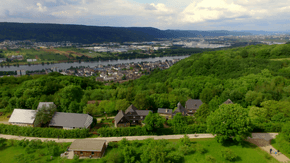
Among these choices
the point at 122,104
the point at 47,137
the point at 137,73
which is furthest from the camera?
the point at 137,73

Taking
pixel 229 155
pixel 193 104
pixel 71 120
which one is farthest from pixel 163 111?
pixel 71 120

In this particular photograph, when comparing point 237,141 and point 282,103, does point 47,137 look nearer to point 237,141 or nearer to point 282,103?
point 237,141

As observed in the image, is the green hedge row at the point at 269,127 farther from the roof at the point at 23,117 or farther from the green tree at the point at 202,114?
the roof at the point at 23,117

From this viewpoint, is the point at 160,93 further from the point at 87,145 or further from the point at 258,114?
the point at 87,145

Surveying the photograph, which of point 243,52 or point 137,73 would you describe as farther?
point 137,73

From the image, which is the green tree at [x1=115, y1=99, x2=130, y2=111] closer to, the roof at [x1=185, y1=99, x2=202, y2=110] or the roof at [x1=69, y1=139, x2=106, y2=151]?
the roof at [x1=69, y1=139, x2=106, y2=151]

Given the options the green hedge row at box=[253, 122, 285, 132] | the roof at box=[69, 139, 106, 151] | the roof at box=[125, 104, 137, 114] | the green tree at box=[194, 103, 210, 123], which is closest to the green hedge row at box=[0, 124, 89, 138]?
the roof at box=[69, 139, 106, 151]

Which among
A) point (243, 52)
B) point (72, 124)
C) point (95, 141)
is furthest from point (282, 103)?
point (243, 52)
